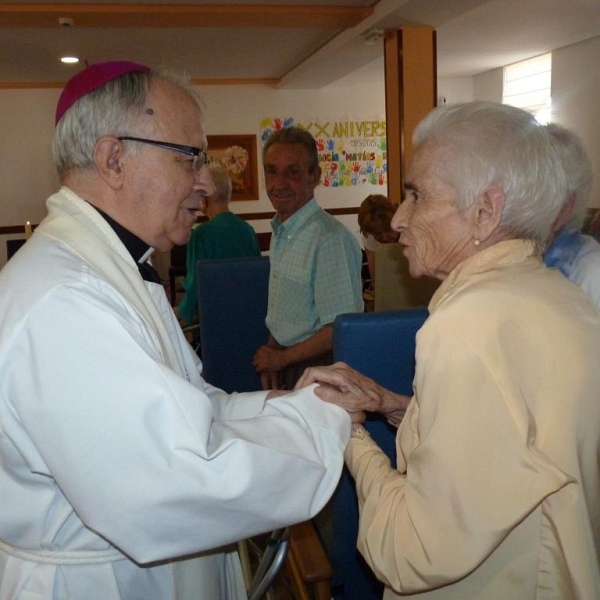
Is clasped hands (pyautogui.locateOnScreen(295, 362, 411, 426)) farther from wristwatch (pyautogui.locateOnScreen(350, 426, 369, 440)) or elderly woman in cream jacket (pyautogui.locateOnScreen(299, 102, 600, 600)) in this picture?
elderly woman in cream jacket (pyautogui.locateOnScreen(299, 102, 600, 600))

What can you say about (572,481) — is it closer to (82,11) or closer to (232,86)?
(82,11)

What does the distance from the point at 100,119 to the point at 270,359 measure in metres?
1.61

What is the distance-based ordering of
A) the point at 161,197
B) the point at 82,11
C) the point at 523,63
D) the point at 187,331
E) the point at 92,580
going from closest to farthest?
the point at 92,580
the point at 161,197
the point at 187,331
the point at 82,11
the point at 523,63

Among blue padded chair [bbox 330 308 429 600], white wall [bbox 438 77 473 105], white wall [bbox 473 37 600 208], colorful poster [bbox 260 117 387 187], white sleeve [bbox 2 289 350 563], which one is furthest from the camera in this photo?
white wall [bbox 438 77 473 105]

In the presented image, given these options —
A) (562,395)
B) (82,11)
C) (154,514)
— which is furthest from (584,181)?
(82,11)

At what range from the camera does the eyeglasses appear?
46.0 inches

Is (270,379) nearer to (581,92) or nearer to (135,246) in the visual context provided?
(135,246)

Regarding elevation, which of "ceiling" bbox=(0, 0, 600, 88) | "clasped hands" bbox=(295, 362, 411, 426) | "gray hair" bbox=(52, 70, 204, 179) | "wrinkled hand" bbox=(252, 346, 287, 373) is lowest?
"wrinkled hand" bbox=(252, 346, 287, 373)

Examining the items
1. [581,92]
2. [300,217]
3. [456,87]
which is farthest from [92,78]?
[456,87]

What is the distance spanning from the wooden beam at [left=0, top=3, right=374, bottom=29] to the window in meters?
3.61

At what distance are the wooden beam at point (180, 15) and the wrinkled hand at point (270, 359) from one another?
3242mm

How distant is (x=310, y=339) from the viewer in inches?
96.7

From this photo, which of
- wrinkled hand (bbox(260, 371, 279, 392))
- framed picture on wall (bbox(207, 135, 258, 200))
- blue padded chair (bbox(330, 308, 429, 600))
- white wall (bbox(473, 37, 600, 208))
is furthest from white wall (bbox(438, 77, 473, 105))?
blue padded chair (bbox(330, 308, 429, 600))

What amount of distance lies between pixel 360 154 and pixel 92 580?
8.62 m
